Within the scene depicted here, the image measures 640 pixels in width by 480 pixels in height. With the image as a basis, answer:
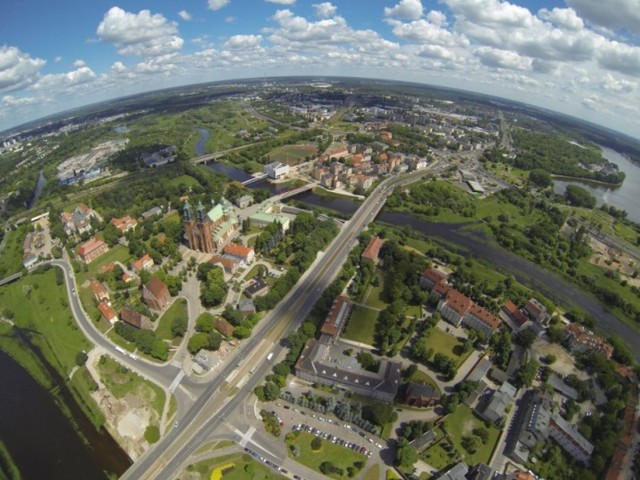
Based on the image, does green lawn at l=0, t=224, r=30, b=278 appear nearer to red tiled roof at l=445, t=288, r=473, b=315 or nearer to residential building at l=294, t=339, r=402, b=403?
residential building at l=294, t=339, r=402, b=403

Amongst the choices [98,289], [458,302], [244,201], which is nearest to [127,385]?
[98,289]

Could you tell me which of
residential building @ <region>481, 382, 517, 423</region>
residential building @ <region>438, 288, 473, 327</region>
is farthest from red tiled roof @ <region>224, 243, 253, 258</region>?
residential building @ <region>481, 382, 517, 423</region>

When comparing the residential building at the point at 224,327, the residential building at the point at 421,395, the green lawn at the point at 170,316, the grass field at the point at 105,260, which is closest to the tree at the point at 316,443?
the residential building at the point at 421,395

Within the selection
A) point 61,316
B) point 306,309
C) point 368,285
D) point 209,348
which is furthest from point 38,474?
point 368,285

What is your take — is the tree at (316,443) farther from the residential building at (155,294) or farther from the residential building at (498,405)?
the residential building at (155,294)

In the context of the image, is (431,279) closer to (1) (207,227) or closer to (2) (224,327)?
(2) (224,327)
